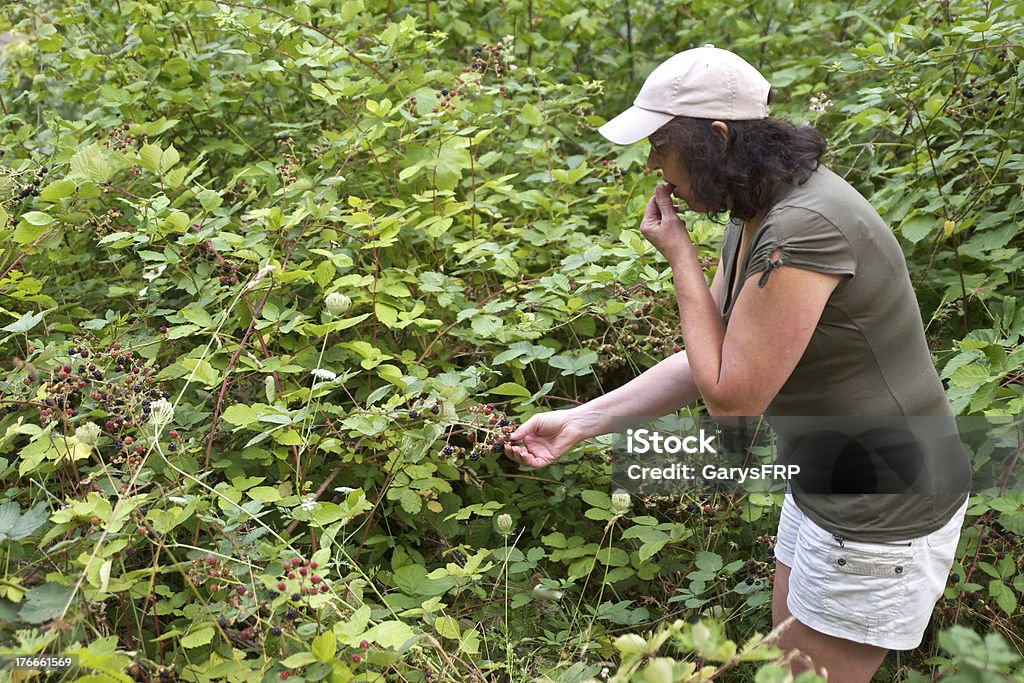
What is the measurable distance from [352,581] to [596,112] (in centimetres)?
321

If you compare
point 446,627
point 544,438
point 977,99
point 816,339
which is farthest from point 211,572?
point 977,99

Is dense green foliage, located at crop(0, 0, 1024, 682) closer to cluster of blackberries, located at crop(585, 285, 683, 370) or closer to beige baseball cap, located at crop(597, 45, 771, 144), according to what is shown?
cluster of blackberries, located at crop(585, 285, 683, 370)

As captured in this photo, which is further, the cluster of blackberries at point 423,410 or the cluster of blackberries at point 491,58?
the cluster of blackberries at point 491,58

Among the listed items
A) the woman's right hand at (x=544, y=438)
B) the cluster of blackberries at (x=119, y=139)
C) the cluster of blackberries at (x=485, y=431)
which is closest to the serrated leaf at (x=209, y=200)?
the cluster of blackberries at (x=119, y=139)

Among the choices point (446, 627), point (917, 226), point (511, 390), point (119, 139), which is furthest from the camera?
point (119, 139)

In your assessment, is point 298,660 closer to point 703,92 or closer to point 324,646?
point 324,646

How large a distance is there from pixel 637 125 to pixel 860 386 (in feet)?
2.23

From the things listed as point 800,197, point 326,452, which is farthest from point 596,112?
point 800,197

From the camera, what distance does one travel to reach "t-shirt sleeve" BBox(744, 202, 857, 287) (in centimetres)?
168

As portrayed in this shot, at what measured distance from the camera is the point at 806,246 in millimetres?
1680

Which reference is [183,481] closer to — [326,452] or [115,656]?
[326,452]

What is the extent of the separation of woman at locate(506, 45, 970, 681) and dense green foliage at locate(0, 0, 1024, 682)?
36cm

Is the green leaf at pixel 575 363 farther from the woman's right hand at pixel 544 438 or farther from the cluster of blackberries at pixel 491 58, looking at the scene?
the cluster of blackberries at pixel 491 58

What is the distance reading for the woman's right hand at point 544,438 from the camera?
2299 mm
